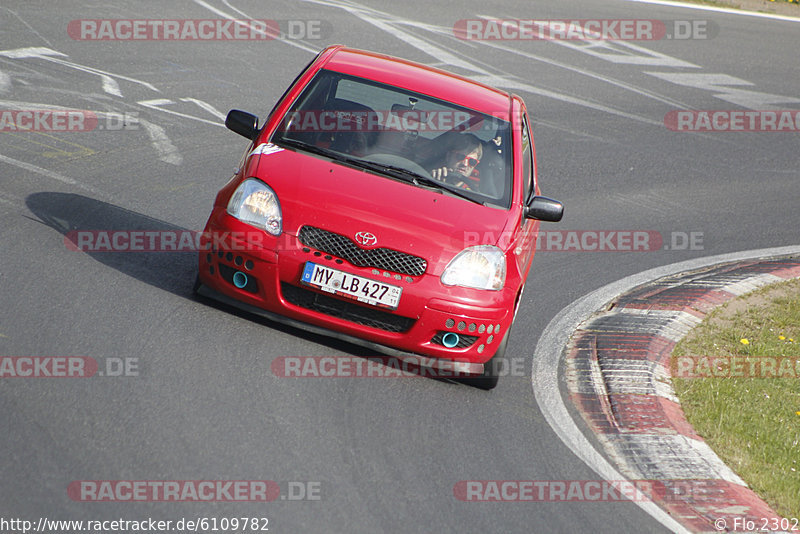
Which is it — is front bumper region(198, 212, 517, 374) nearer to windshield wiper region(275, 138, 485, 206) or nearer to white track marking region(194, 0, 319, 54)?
windshield wiper region(275, 138, 485, 206)

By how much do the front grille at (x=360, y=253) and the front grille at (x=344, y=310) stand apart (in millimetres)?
282

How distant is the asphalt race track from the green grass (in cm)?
106

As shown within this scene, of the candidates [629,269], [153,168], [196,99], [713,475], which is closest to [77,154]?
[153,168]

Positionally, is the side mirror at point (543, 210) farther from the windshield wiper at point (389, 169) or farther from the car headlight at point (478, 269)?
the car headlight at point (478, 269)

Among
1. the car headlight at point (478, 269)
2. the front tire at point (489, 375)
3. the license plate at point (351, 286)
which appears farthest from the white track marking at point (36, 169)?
the front tire at point (489, 375)

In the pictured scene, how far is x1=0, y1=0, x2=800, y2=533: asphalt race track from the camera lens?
461cm

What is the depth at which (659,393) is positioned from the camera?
6.69 meters

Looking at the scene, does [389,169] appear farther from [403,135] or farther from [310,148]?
[310,148]

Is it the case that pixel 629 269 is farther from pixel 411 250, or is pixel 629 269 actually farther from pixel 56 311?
pixel 56 311

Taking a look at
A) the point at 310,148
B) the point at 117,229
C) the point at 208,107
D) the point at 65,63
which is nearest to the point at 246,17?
the point at 65,63

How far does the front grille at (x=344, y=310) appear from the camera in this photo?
5891mm

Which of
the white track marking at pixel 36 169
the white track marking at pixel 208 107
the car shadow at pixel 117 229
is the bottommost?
the car shadow at pixel 117 229

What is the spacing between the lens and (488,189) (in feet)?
21.8

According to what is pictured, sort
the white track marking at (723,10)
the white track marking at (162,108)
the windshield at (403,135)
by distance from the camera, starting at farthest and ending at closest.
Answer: the white track marking at (723,10) < the white track marking at (162,108) < the windshield at (403,135)
